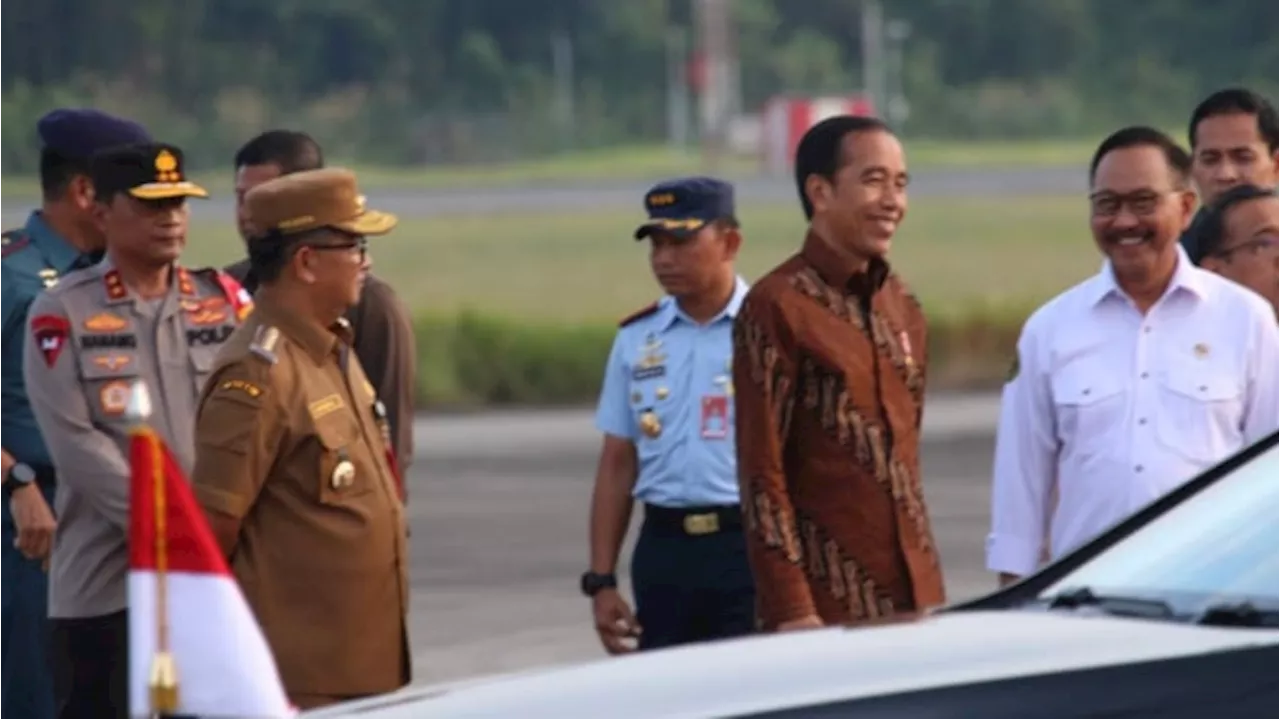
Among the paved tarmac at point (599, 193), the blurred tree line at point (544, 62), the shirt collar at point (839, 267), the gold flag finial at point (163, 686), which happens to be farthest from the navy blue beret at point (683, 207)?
the paved tarmac at point (599, 193)

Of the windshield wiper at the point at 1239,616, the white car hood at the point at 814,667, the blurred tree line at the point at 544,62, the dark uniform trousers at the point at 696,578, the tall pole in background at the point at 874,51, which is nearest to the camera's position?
the white car hood at the point at 814,667

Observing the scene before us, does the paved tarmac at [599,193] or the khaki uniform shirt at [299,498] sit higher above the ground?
the khaki uniform shirt at [299,498]

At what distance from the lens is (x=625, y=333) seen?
8.10 meters

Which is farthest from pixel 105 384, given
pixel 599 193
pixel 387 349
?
pixel 599 193

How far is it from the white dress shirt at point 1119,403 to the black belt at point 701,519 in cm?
133

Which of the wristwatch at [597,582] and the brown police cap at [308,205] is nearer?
the brown police cap at [308,205]

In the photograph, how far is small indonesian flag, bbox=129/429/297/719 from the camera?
439 centimetres

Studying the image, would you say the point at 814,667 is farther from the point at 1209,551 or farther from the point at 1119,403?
the point at 1119,403

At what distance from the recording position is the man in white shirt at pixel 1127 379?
634 cm

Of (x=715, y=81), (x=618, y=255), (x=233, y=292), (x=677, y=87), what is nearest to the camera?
(x=233, y=292)

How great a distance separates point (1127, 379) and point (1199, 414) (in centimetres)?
17

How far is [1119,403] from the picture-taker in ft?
20.9

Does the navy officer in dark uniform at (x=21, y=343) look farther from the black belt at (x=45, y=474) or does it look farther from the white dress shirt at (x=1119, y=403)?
the white dress shirt at (x=1119, y=403)

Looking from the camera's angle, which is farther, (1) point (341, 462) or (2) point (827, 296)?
(2) point (827, 296)
